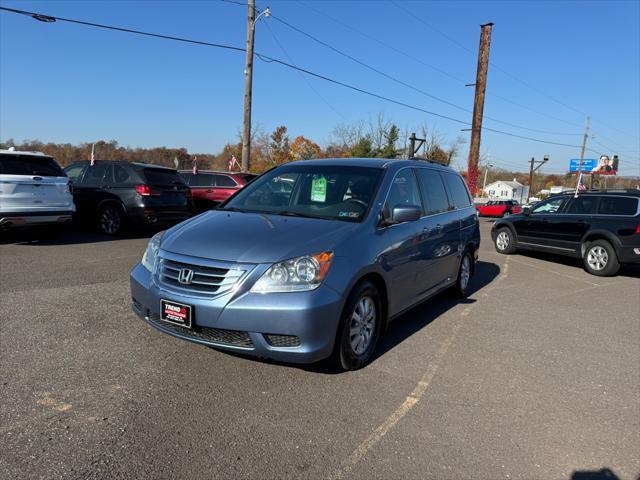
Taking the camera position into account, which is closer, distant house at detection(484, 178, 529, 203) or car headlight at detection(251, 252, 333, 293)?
car headlight at detection(251, 252, 333, 293)

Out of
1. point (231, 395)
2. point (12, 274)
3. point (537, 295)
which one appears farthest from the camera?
point (537, 295)

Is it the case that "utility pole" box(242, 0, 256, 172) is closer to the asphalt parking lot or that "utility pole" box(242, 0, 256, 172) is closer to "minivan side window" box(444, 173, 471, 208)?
"minivan side window" box(444, 173, 471, 208)

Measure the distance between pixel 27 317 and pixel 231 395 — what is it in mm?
2809

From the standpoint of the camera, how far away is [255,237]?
11.9ft

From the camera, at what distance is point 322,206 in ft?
14.3

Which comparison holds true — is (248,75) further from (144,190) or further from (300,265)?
(300,265)

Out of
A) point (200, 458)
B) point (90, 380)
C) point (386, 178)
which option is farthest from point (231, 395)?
point (386, 178)

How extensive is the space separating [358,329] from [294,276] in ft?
2.74

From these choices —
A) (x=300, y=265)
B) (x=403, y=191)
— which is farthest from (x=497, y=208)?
(x=300, y=265)

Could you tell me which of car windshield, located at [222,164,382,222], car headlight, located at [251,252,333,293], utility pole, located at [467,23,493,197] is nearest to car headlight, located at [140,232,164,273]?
car windshield, located at [222,164,382,222]

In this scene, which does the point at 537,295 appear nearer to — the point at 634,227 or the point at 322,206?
the point at 634,227

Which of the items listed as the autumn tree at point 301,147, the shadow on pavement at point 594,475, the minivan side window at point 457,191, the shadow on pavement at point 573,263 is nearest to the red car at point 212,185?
the minivan side window at point 457,191

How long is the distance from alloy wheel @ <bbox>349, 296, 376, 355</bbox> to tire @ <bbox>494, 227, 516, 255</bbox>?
347 inches

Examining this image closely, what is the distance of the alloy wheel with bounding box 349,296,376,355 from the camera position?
371 centimetres
